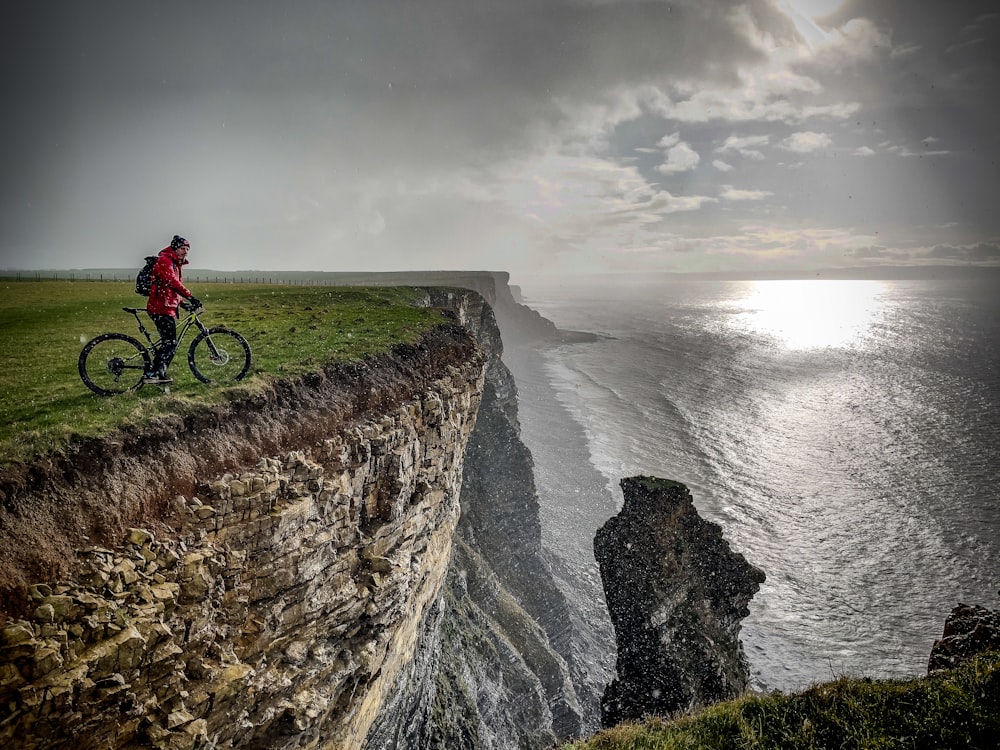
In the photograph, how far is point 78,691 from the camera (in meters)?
6.12

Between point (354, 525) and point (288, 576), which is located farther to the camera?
point (354, 525)

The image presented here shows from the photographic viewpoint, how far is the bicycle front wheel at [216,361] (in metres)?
11.4

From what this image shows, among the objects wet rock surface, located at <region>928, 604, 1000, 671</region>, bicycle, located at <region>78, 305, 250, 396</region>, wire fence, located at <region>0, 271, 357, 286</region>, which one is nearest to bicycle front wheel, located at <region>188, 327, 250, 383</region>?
bicycle, located at <region>78, 305, 250, 396</region>

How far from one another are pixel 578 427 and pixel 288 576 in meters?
58.0

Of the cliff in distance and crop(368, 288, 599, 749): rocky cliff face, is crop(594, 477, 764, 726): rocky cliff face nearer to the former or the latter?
crop(368, 288, 599, 749): rocky cliff face

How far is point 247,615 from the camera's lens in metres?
8.95

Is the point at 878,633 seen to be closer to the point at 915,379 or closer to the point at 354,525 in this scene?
the point at 354,525

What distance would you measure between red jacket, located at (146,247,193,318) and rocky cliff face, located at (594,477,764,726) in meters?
20.9

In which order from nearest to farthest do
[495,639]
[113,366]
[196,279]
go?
[113,366] < [495,639] < [196,279]

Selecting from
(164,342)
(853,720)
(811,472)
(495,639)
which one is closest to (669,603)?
(853,720)

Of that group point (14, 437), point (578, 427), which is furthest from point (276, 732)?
point (578, 427)

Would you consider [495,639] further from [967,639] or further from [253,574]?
[253,574]

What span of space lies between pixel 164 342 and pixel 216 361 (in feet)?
4.31

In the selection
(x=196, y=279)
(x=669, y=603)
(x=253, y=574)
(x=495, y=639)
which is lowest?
(x=495, y=639)
